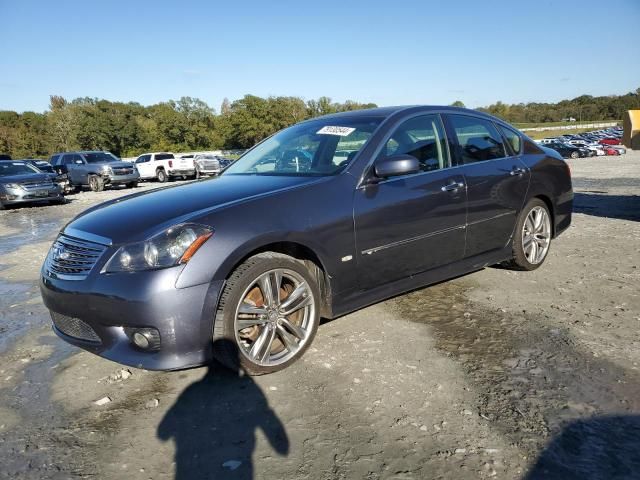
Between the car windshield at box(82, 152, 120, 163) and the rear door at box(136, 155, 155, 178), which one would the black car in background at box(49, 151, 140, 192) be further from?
the rear door at box(136, 155, 155, 178)

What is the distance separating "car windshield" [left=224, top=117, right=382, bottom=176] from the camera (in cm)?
383

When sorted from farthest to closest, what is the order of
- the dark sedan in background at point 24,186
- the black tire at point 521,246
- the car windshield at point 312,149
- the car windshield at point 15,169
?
the car windshield at point 15,169 < the dark sedan in background at point 24,186 < the black tire at point 521,246 < the car windshield at point 312,149

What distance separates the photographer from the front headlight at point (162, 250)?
2.85 m

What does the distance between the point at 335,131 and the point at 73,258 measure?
2209mm

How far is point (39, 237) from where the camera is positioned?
9625mm

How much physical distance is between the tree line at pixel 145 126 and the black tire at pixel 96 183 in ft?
158

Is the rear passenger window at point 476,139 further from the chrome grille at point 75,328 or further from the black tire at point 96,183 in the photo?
the black tire at point 96,183

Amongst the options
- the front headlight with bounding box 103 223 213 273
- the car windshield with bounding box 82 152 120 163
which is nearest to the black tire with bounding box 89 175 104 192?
the car windshield with bounding box 82 152 120 163

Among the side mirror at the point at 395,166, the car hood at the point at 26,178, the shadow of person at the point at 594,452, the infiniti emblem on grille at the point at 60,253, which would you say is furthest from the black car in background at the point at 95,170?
the shadow of person at the point at 594,452

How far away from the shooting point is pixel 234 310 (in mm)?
2994

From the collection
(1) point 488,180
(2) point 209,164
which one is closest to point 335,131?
(1) point 488,180

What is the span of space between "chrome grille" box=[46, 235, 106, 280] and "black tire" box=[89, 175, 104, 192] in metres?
20.5

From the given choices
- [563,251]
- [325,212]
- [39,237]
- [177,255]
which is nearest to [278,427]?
[177,255]

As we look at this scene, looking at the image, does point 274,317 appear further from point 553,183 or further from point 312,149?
point 553,183
